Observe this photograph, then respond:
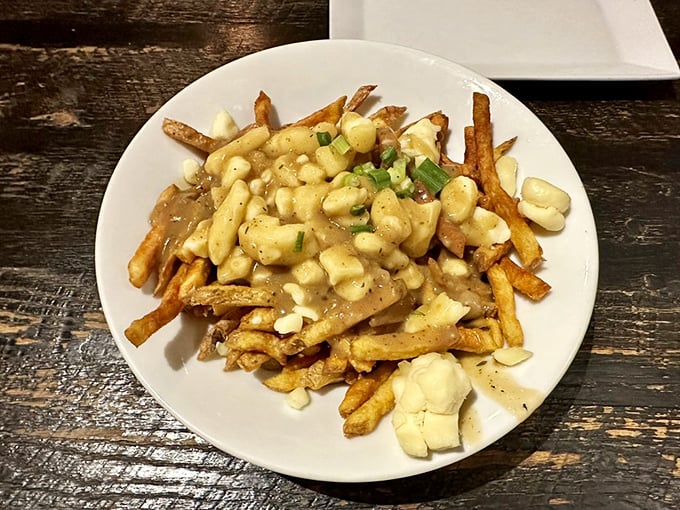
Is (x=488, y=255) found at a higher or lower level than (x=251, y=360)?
higher

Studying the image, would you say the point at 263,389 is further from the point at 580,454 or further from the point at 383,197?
the point at 580,454

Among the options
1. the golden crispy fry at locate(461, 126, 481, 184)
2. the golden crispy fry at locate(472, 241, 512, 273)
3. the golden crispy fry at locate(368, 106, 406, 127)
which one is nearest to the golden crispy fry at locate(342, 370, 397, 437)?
the golden crispy fry at locate(472, 241, 512, 273)

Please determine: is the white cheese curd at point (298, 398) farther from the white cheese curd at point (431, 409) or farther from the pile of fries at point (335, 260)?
the white cheese curd at point (431, 409)

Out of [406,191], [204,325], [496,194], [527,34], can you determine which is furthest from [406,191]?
[527,34]

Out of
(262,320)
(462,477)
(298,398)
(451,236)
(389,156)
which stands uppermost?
(389,156)

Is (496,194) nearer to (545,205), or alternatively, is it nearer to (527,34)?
(545,205)

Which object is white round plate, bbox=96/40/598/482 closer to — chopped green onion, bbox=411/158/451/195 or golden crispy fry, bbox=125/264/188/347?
golden crispy fry, bbox=125/264/188/347
